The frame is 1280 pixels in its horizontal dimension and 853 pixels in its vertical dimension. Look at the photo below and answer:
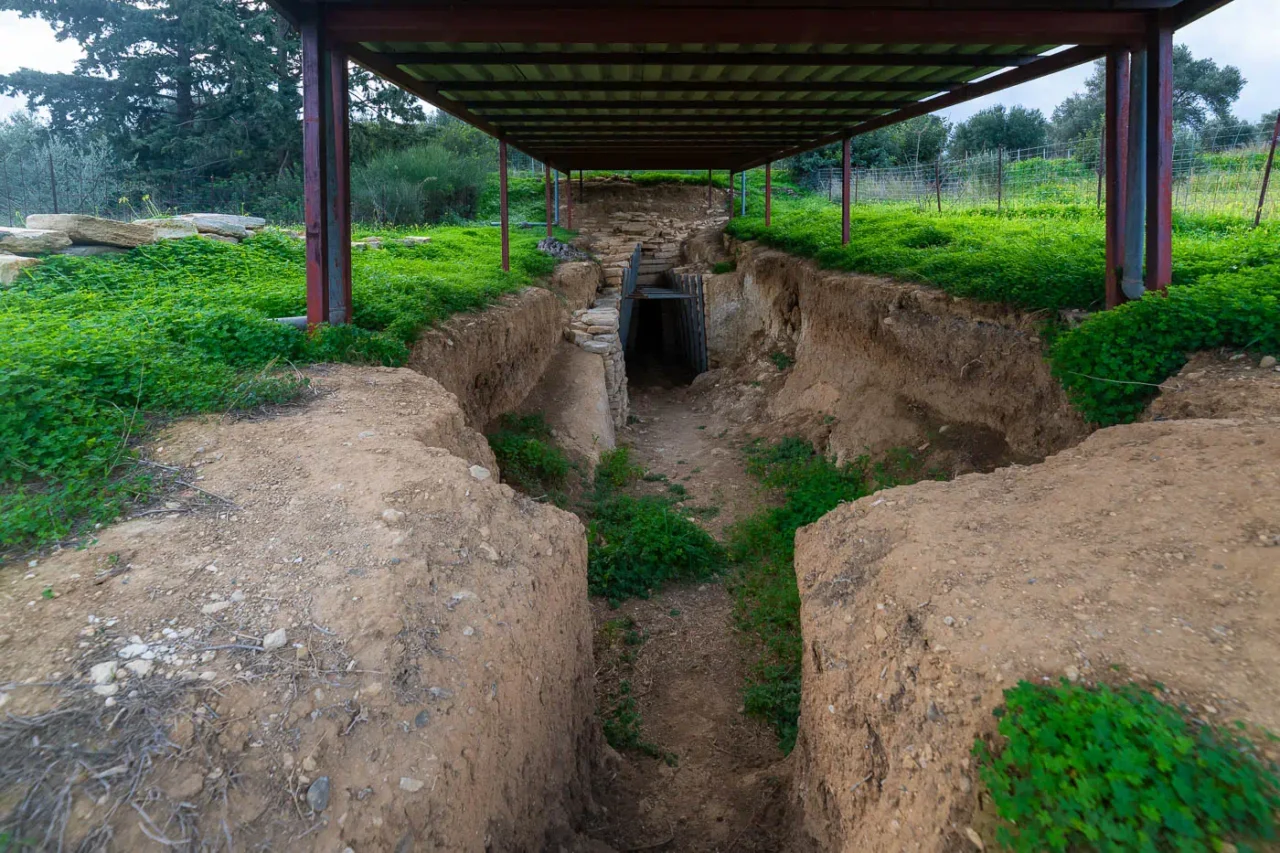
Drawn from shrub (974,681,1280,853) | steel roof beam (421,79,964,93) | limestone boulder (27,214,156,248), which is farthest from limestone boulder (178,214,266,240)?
shrub (974,681,1280,853)

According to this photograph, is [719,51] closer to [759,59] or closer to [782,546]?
[759,59]

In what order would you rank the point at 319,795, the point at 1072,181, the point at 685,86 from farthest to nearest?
the point at 1072,181 → the point at 685,86 → the point at 319,795

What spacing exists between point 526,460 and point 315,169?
337cm

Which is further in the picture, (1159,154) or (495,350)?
(495,350)

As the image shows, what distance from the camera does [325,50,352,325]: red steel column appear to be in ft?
20.1

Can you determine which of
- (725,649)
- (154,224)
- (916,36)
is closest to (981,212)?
(916,36)

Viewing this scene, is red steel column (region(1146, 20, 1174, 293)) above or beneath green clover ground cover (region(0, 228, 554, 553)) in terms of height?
above

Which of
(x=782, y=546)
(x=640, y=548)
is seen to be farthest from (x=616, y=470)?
(x=782, y=546)

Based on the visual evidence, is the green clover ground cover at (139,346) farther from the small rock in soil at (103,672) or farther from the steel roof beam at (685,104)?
the steel roof beam at (685,104)

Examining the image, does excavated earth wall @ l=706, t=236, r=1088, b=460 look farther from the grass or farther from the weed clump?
the weed clump

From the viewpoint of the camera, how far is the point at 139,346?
505cm

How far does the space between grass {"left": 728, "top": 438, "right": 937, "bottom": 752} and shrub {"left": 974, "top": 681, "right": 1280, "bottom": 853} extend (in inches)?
98.0

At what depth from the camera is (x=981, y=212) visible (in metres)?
15.0

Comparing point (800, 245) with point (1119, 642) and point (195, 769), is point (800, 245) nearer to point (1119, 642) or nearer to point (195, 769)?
point (1119, 642)
